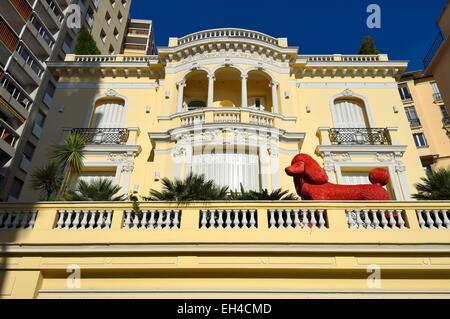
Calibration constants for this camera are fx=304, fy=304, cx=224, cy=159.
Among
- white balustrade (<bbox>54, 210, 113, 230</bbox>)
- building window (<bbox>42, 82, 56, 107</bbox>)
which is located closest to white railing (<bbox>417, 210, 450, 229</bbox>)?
white balustrade (<bbox>54, 210, 113, 230</bbox>)

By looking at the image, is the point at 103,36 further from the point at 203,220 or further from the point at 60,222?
the point at 203,220

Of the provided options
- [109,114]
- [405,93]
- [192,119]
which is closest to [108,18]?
[109,114]

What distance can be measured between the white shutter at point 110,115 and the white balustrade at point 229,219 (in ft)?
31.8

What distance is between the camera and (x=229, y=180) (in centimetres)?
1145

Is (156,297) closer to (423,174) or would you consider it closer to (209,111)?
(209,111)

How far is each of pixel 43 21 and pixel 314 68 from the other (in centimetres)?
2337

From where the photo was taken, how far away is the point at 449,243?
6.15 meters

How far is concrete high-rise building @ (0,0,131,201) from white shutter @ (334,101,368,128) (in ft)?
52.7

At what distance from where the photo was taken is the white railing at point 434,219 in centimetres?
652

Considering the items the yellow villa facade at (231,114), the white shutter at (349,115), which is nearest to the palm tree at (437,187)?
the yellow villa facade at (231,114)

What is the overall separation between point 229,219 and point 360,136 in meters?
9.94

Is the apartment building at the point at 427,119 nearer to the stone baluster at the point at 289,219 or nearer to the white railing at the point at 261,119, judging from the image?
the white railing at the point at 261,119
